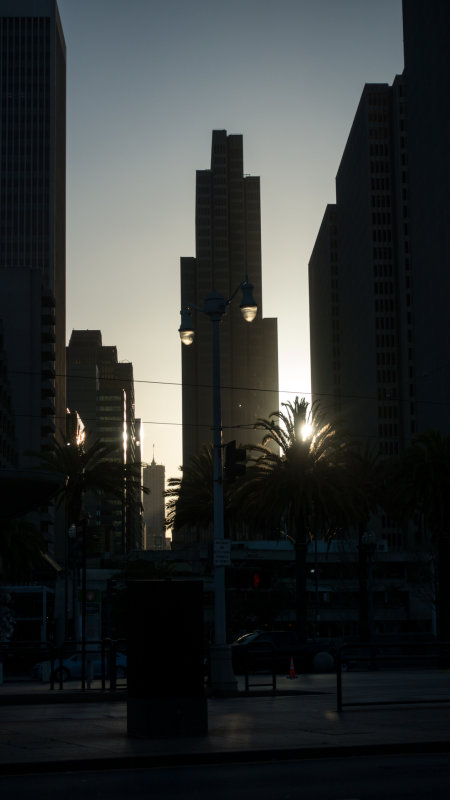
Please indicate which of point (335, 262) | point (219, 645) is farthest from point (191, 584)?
point (335, 262)

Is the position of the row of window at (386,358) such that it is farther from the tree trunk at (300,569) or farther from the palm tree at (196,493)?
the tree trunk at (300,569)

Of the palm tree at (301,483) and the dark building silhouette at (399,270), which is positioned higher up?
the dark building silhouette at (399,270)

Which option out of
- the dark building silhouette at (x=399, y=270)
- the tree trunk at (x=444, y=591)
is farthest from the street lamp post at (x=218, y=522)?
the dark building silhouette at (x=399, y=270)

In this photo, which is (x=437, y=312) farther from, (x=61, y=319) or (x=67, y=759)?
(x=67, y=759)

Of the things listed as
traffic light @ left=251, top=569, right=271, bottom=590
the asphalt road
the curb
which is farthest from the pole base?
the asphalt road

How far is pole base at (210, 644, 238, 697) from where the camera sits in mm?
24234

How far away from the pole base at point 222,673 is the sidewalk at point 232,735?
3.27 metres

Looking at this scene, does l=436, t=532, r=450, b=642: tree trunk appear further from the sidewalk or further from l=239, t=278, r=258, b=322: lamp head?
the sidewalk

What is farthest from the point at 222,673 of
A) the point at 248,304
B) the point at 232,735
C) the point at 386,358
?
the point at 386,358

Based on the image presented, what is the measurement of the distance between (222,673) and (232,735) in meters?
10.7

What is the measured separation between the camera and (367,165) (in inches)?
6614

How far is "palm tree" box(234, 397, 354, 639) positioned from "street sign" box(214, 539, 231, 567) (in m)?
20.2

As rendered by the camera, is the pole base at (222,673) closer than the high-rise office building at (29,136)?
Yes

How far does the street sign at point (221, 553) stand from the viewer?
2514 centimetres
